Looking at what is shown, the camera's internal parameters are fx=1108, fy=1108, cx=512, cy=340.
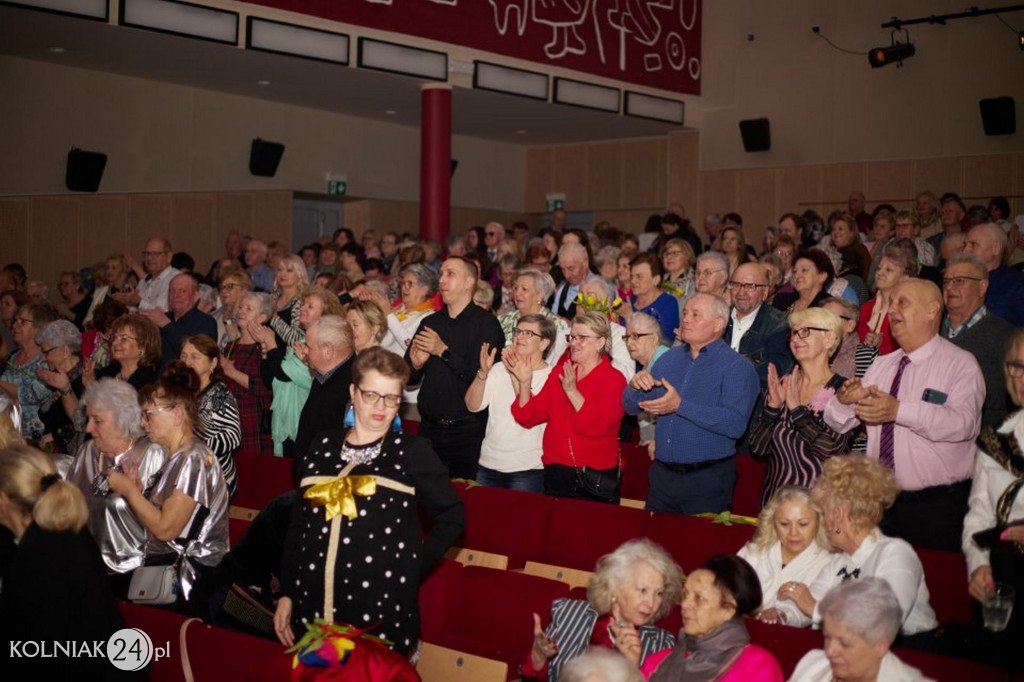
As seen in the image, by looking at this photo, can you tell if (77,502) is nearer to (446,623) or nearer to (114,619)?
(114,619)

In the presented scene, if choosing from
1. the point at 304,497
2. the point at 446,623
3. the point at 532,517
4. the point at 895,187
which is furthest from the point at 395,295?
the point at 895,187

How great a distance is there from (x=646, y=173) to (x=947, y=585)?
40.8 feet

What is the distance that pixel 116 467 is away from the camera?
4180 millimetres

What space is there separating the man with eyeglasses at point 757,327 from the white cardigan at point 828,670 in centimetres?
257

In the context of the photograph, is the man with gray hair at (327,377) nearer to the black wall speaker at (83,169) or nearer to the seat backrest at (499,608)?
the seat backrest at (499,608)

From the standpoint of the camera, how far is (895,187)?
13109 mm

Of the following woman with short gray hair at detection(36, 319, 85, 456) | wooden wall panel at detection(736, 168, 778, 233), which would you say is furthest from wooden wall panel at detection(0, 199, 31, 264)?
wooden wall panel at detection(736, 168, 778, 233)

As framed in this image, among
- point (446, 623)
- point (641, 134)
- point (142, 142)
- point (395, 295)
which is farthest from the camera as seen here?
point (641, 134)

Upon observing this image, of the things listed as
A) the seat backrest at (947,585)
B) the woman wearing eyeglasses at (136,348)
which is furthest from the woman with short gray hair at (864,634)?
the woman wearing eyeglasses at (136,348)

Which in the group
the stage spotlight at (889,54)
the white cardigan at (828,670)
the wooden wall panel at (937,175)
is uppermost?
the stage spotlight at (889,54)

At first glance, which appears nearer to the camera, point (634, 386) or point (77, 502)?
point (77, 502)

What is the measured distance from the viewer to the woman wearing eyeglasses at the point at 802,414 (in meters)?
4.30

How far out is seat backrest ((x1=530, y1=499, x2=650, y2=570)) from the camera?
441cm

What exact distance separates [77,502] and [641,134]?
13.0 m
